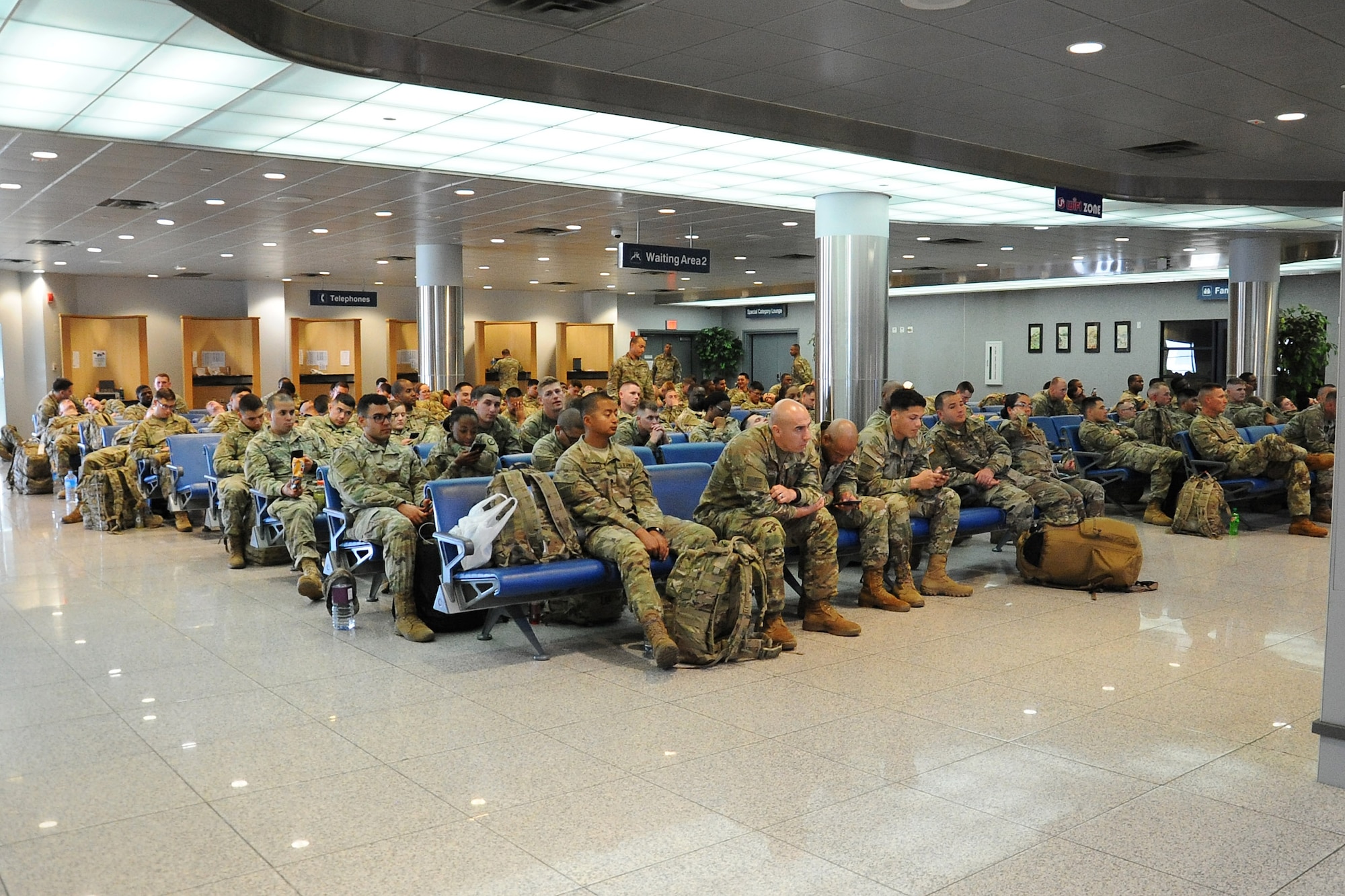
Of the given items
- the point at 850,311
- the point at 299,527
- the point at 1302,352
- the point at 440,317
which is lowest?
the point at 299,527

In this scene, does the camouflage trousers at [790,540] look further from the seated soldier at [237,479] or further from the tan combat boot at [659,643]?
the seated soldier at [237,479]

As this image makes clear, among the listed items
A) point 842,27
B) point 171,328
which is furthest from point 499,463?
point 171,328

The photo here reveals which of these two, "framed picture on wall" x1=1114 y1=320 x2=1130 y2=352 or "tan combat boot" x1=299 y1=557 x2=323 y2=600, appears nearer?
"tan combat boot" x1=299 y1=557 x2=323 y2=600

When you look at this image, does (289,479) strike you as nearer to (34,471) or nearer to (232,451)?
(232,451)

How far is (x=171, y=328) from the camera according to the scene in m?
24.4

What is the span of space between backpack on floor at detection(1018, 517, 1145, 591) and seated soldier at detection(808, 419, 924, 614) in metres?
1.20

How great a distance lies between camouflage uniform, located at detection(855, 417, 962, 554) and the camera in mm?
7324

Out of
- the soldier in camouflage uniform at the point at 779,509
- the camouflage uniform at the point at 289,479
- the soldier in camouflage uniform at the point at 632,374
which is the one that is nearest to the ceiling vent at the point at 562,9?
the soldier in camouflage uniform at the point at 779,509

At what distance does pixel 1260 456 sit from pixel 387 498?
26.1 ft

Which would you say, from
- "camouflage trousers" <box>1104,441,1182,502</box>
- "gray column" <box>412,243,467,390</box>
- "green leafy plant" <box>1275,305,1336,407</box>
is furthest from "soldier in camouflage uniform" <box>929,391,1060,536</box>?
"green leafy plant" <box>1275,305,1336,407</box>

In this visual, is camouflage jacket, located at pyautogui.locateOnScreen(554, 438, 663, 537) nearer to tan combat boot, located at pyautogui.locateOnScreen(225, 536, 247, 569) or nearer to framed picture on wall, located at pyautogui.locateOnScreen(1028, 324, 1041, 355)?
tan combat boot, located at pyautogui.locateOnScreen(225, 536, 247, 569)

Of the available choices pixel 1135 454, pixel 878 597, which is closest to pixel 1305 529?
pixel 1135 454

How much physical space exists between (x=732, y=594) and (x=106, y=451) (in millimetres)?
7972

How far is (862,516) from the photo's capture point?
22.4ft
